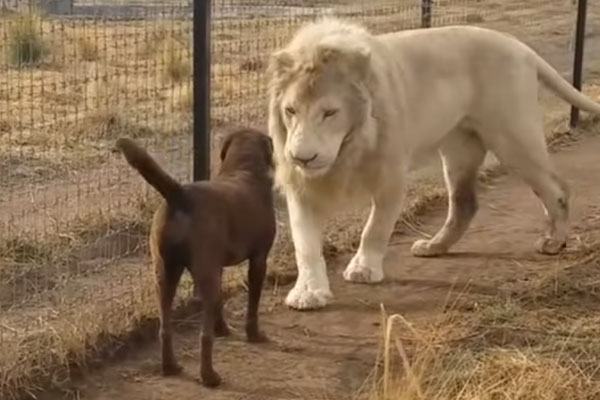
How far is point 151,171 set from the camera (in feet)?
15.4

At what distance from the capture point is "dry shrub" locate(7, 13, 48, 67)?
528 inches

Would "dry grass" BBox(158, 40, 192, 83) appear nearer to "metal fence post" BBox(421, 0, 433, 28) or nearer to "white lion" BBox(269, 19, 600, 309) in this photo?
"metal fence post" BBox(421, 0, 433, 28)

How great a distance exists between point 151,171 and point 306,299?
5.19 feet

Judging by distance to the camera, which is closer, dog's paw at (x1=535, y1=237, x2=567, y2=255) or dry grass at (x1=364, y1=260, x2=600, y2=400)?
dry grass at (x1=364, y1=260, x2=600, y2=400)

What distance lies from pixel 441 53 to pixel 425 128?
1.46 ft

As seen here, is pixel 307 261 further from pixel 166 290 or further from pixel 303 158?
pixel 166 290

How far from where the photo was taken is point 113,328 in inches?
215

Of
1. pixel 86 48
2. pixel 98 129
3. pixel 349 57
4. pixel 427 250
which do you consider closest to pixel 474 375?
pixel 349 57

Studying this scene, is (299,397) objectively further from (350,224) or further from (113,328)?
(350,224)

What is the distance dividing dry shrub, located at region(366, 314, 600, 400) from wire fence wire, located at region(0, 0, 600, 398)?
4.49 ft

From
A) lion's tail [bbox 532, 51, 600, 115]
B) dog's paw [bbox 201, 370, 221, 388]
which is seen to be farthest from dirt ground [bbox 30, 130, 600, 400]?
lion's tail [bbox 532, 51, 600, 115]

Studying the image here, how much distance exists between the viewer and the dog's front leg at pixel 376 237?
20.8 feet

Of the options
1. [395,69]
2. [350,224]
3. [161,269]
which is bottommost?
[350,224]

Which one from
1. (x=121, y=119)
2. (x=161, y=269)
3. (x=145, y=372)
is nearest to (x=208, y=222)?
(x=161, y=269)
